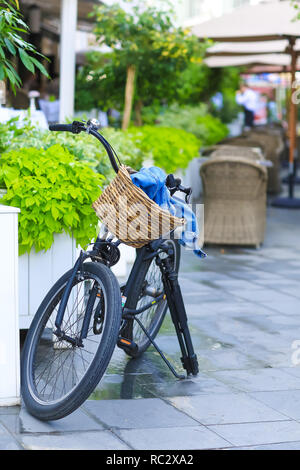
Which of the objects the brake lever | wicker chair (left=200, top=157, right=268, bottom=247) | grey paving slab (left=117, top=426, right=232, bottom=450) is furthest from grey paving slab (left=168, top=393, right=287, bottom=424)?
wicker chair (left=200, top=157, right=268, bottom=247)

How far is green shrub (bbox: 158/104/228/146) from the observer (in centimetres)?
1415

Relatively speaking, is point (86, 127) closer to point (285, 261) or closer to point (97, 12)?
point (285, 261)

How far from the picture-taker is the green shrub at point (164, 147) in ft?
33.0

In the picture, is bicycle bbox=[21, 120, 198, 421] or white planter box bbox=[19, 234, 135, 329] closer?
bicycle bbox=[21, 120, 198, 421]

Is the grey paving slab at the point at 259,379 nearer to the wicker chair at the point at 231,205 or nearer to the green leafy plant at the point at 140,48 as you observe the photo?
the wicker chair at the point at 231,205

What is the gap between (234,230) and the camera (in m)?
9.21

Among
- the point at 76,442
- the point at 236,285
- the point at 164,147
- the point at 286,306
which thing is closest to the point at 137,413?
the point at 76,442

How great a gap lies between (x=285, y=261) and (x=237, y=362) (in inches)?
149

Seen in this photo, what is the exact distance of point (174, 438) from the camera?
353 centimetres

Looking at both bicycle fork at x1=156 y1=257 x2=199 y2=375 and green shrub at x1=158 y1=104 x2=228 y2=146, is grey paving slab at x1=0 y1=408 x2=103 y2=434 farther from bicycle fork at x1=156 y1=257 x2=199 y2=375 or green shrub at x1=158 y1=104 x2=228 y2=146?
green shrub at x1=158 y1=104 x2=228 y2=146

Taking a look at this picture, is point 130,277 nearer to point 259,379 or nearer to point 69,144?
point 259,379

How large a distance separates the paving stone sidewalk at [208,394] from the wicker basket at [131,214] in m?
0.84

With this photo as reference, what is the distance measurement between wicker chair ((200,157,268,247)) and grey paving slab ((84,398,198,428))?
5.26 meters

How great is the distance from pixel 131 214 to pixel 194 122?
11.5 metres
